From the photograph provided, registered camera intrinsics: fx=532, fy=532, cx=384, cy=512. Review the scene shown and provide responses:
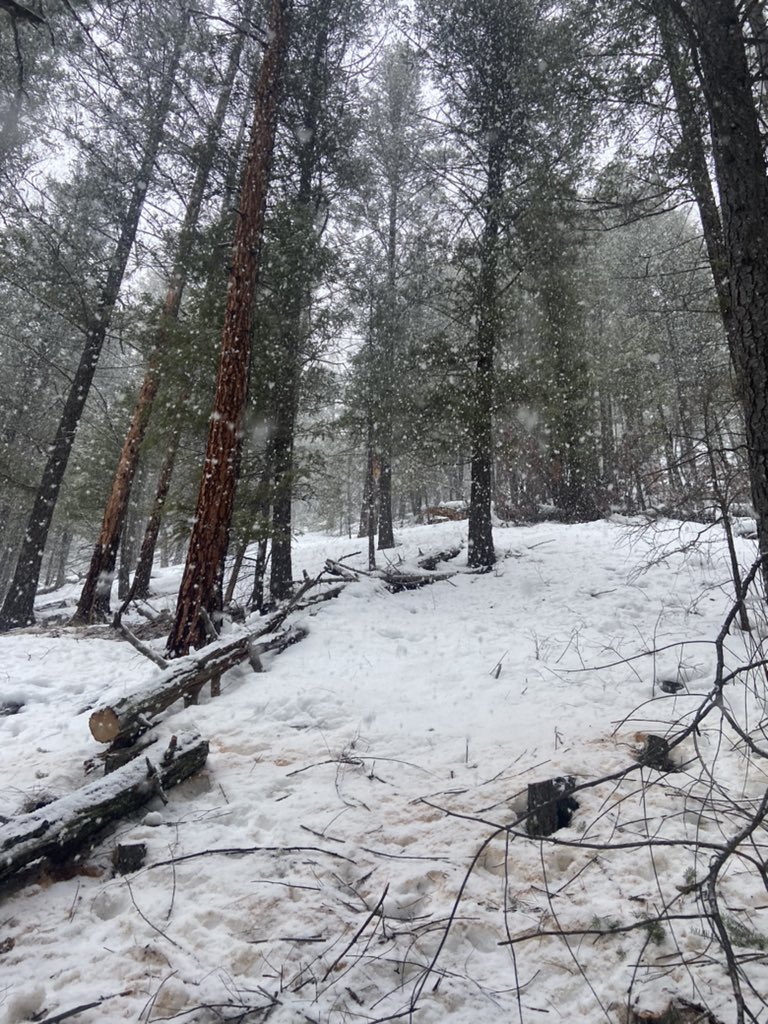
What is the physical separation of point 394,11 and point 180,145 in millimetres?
5013

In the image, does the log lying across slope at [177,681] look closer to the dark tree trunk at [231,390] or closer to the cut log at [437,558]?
the dark tree trunk at [231,390]

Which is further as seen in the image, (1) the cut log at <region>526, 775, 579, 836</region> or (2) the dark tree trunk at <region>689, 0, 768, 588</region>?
(2) the dark tree trunk at <region>689, 0, 768, 588</region>

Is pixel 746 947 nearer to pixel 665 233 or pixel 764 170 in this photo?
pixel 764 170

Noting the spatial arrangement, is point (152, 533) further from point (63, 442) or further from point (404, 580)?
point (404, 580)

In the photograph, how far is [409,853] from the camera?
9.99 ft

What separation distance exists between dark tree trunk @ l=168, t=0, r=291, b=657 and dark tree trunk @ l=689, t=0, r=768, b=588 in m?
5.63

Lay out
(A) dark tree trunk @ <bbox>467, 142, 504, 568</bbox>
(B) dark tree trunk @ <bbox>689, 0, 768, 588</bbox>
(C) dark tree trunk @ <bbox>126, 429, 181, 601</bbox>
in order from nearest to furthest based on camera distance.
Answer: (B) dark tree trunk @ <bbox>689, 0, 768, 588</bbox> → (A) dark tree trunk @ <bbox>467, 142, 504, 568</bbox> → (C) dark tree trunk @ <bbox>126, 429, 181, 601</bbox>

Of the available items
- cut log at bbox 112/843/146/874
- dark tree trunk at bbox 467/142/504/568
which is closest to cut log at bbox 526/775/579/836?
cut log at bbox 112/843/146/874

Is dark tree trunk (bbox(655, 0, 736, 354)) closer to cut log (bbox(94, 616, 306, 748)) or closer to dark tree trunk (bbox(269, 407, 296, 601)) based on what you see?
cut log (bbox(94, 616, 306, 748))

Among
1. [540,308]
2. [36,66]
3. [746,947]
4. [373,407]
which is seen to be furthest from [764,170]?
[36,66]

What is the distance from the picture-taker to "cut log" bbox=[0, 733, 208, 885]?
9.49ft

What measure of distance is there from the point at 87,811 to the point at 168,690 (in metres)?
1.64

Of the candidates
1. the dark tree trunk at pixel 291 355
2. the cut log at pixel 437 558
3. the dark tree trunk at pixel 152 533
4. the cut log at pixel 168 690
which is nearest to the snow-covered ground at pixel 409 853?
the cut log at pixel 168 690

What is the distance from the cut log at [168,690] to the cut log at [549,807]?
3.19 m
